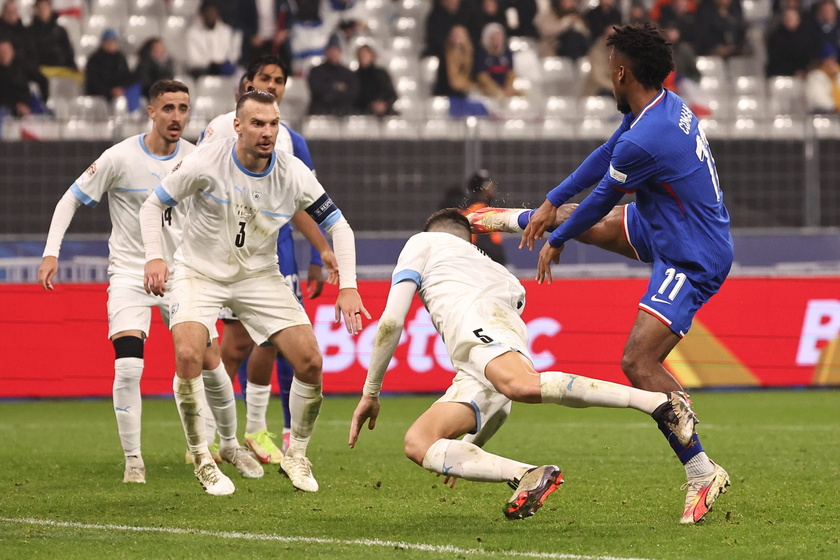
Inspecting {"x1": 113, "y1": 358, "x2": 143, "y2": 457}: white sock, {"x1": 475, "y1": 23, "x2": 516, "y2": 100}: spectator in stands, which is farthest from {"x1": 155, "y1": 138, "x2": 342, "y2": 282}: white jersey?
{"x1": 475, "y1": 23, "x2": 516, "y2": 100}: spectator in stands

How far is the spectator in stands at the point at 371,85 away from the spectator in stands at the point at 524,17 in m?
3.00

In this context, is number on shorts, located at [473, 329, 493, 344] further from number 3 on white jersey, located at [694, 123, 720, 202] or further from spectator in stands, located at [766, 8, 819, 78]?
spectator in stands, located at [766, 8, 819, 78]

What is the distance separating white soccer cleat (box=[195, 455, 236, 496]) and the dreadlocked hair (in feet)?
9.97

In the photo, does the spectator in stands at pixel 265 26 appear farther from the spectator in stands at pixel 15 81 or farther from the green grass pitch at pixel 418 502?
the green grass pitch at pixel 418 502

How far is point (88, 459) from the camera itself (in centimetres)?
837

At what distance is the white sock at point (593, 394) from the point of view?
5.20 m

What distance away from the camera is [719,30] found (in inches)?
733

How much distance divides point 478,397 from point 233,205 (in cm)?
192

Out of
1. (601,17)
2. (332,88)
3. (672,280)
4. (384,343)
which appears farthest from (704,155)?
(601,17)

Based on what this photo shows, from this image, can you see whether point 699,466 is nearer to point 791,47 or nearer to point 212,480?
point 212,480

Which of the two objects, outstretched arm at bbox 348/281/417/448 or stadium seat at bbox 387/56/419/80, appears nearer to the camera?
outstretched arm at bbox 348/281/417/448

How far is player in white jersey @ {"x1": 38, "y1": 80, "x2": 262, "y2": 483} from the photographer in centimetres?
745

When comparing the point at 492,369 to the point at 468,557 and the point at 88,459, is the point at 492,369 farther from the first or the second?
the point at 88,459

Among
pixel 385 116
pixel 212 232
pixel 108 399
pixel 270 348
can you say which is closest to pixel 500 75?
pixel 385 116
